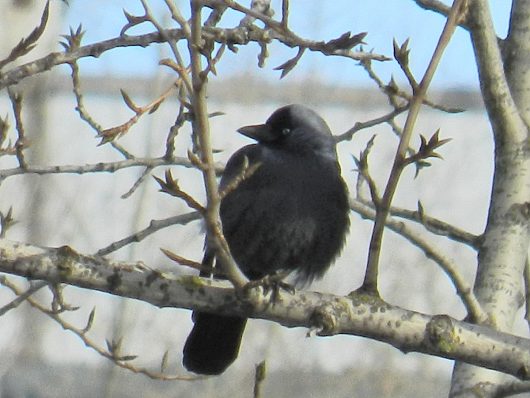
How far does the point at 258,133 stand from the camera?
4.01 metres

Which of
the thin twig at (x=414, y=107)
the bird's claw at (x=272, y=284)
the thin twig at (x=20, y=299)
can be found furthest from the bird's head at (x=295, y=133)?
the thin twig at (x=414, y=107)

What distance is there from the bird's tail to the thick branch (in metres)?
1.24

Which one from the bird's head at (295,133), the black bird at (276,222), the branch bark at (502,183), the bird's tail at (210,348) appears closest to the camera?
the branch bark at (502,183)

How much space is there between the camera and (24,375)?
852 centimetres

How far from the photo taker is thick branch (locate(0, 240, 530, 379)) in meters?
2.33

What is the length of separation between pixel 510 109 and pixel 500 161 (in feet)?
0.46

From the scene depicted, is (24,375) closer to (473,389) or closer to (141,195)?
(141,195)

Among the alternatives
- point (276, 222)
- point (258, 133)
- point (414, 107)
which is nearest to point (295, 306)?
point (414, 107)

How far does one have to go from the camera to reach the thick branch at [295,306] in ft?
7.65

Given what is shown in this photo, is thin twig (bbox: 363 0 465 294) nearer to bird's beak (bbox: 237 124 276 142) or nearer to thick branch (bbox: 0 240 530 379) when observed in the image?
thick branch (bbox: 0 240 530 379)

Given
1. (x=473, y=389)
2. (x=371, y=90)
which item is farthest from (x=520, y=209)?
(x=371, y=90)

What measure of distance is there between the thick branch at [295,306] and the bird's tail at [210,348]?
1.24 meters

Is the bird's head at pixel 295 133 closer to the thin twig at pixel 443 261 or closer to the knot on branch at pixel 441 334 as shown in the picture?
the thin twig at pixel 443 261

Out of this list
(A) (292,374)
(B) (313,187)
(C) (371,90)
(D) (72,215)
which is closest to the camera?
(B) (313,187)
